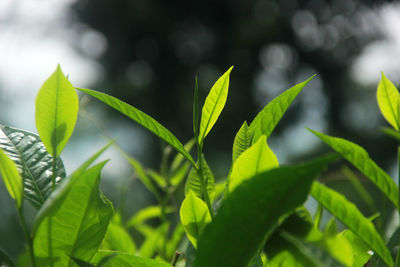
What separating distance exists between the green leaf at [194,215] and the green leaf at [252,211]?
1.6 inches

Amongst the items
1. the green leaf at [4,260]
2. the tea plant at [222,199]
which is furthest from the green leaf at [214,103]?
the green leaf at [4,260]

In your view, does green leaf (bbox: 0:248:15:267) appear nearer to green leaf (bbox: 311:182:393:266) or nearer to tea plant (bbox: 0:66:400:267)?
tea plant (bbox: 0:66:400:267)

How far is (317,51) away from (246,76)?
104 cm

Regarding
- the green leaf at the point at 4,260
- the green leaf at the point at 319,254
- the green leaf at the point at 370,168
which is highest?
the green leaf at the point at 370,168

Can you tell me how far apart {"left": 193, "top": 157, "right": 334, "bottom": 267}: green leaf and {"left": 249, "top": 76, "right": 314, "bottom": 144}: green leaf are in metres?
0.06

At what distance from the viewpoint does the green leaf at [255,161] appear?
153mm

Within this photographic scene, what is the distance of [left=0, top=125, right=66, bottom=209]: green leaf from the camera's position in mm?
178

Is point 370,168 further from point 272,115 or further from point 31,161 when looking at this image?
point 31,161

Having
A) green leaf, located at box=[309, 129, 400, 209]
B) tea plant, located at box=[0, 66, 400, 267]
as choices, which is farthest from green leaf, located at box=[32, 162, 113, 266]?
green leaf, located at box=[309, 129, 400, 209]

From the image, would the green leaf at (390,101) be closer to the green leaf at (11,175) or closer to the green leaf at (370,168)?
the green leaf at (370,168)

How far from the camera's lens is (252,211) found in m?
0.12

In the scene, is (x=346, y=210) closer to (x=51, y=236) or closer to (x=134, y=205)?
(x=51, y=236)

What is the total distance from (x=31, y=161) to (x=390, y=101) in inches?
7.9

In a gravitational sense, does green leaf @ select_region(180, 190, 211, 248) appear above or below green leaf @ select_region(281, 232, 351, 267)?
below
